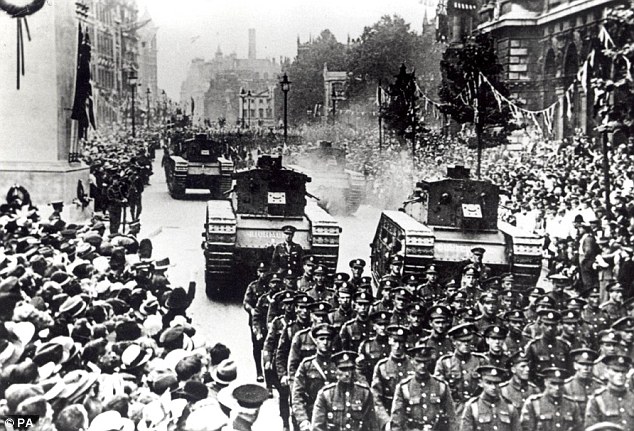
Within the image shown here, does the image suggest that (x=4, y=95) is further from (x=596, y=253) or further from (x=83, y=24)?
(x=596, y=253)

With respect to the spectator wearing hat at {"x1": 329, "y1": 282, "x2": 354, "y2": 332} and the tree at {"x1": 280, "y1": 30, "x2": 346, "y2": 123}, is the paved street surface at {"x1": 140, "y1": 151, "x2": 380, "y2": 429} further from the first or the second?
the tree at {"x1": 280, "y1": 30, "x2": 346, "y2": 123}

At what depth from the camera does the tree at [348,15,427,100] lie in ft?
41.9

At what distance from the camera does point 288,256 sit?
11531 millimetres

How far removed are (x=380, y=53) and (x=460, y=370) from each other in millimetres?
9255

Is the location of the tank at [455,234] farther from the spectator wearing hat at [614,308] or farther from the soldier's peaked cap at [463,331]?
the soldier's peaked cap at [463,331]

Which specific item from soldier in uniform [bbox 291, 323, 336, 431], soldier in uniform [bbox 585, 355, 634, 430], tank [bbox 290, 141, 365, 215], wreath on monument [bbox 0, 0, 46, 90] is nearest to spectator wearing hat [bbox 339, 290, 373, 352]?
soldier in uniform [bbox 291, 323, 336, 431]

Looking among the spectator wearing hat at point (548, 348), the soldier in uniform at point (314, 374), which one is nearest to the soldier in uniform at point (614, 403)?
the spectator wearing hat at point (548, 348)

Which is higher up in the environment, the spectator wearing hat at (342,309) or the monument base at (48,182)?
the monument base at (48,182)

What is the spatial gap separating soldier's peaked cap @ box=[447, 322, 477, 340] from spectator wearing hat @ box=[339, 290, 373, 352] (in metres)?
0.80

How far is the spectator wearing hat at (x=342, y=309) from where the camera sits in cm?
772

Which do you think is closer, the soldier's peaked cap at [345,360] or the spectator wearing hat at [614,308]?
the soldier's peaked cap at [345,360]

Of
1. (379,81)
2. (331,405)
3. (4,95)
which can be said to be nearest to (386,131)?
(379,81)

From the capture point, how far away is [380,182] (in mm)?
20984

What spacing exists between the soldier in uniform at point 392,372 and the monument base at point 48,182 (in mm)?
7907
